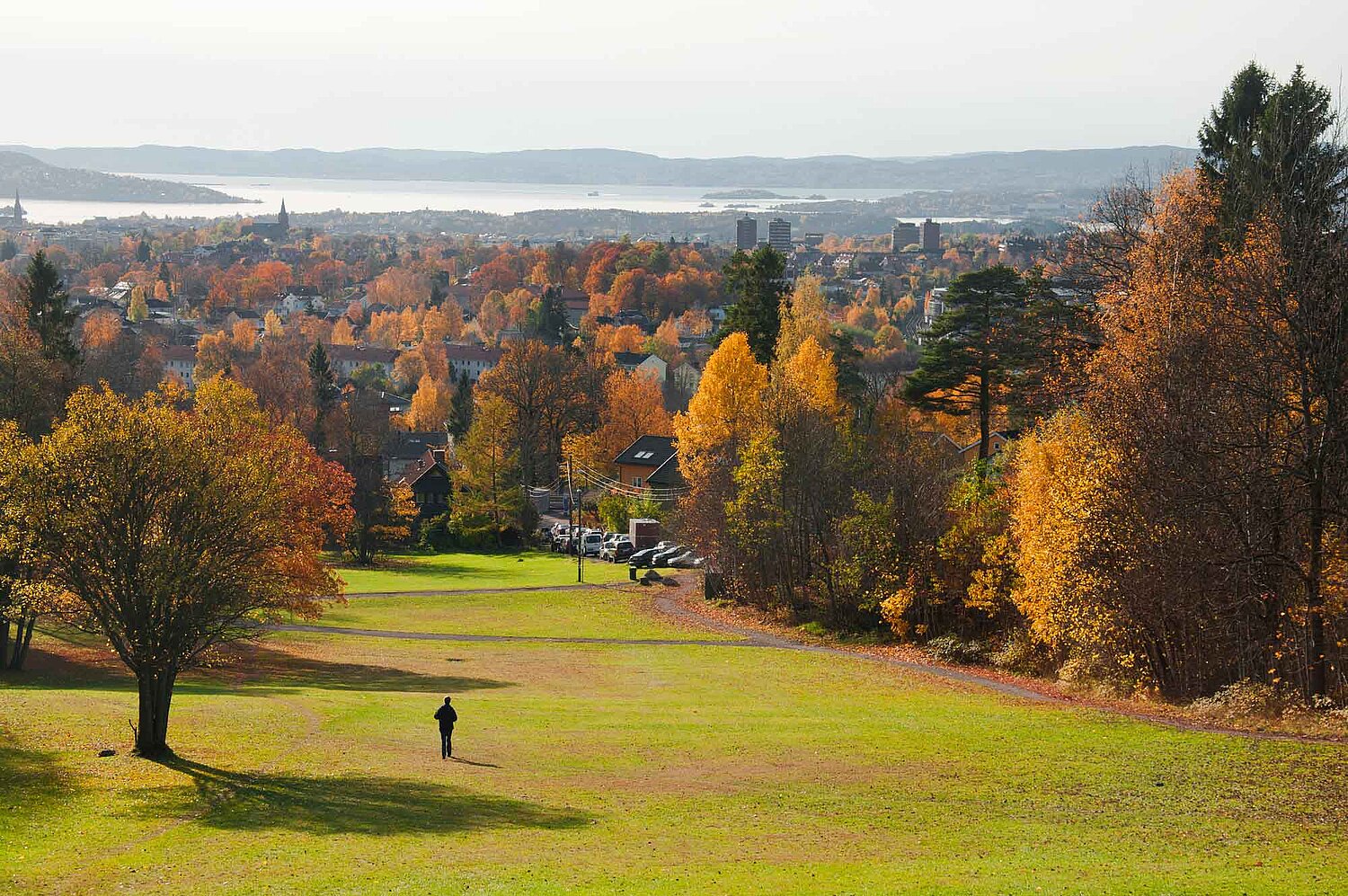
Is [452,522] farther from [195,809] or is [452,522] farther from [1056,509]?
[195,809]

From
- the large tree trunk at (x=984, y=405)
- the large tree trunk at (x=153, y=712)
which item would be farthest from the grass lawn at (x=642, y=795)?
the large tree trunk at (x=984, y=405)

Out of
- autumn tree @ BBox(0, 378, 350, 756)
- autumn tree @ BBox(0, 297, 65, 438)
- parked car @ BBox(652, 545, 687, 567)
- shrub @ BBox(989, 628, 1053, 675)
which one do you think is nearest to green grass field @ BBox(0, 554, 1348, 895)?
autumn tree @ BBox(0, 378, 350, 756)

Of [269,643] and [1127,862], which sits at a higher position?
[1127,862]

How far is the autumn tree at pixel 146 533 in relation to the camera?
81.3 ft

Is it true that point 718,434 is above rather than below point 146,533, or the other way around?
below

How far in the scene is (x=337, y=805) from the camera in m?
22.6

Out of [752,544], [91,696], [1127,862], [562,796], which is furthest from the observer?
[752,544]

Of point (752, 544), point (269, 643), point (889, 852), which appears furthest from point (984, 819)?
point (752, 544)

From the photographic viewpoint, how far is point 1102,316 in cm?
4197

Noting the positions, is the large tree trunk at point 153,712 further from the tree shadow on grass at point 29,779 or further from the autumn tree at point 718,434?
the autumn tree at point 718,434

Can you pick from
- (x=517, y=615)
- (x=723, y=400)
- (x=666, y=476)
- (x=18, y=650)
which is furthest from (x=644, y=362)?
(x=18, y=650)

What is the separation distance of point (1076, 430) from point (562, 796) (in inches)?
710

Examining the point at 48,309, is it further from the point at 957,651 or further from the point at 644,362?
the point at 644,362

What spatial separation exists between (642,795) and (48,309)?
192ft
